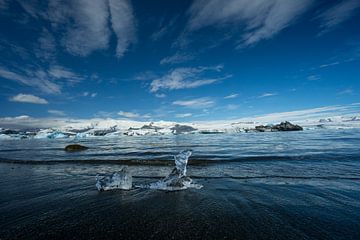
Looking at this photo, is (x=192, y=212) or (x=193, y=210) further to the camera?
(x=193, y=210)

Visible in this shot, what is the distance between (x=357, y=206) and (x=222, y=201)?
2533 mm

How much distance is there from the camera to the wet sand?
294 centimetres

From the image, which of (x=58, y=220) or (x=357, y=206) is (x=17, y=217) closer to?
(x=58, y=220)

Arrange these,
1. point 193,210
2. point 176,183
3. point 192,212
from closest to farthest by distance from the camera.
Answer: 1. point 192,212
2. point 193,210
3. point 176,183

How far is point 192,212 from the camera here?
3.73 meters

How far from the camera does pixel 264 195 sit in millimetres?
4625

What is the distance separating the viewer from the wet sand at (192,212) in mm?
2943

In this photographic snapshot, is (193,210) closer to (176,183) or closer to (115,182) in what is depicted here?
(176,183)

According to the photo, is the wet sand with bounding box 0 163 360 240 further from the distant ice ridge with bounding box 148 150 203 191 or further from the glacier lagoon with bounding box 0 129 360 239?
the distant ice ridge with bounding box 148 150 203 191

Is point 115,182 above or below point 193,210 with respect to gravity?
above

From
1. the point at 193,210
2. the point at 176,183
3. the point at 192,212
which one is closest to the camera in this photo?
the point at 192,212

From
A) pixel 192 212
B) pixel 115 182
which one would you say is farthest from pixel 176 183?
pixel 192 212

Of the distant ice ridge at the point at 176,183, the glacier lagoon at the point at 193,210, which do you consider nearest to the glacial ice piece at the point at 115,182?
the glacier lagoon at the point at 193,210

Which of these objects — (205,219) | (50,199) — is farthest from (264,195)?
(50,199)
